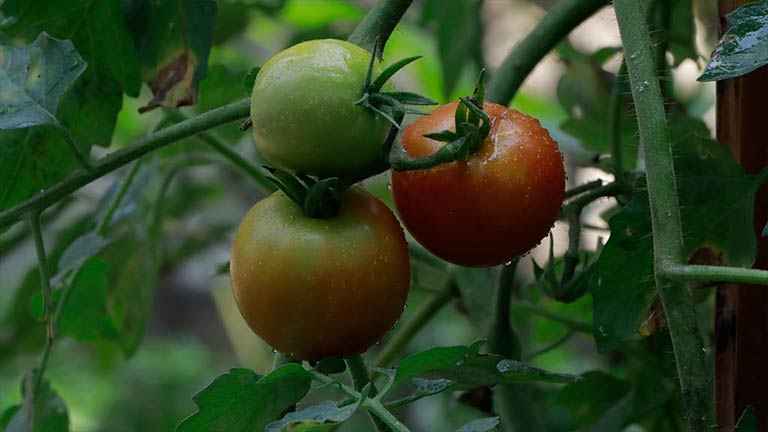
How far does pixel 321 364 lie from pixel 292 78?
0.53 ft

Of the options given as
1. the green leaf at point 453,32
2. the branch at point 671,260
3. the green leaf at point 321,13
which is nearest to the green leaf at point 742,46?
the branch at point 671,260

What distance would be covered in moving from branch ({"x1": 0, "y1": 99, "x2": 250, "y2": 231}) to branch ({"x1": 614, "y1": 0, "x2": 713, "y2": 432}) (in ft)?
0.72

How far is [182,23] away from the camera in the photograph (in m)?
0.78

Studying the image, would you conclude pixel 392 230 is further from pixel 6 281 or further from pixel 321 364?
pixel 6 281

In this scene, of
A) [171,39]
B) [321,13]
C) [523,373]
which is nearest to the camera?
[523,373]

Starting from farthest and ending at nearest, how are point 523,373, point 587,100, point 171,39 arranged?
1. point 587,100
2. point 171,39
3. point 523,373

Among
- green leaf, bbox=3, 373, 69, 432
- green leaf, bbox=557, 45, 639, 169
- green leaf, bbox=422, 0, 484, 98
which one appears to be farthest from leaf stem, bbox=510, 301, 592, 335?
green leaf, bbox=3, 373, 69, 432

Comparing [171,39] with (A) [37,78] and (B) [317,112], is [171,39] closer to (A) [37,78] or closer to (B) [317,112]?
(A) [37,78]

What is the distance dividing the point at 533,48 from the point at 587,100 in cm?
33

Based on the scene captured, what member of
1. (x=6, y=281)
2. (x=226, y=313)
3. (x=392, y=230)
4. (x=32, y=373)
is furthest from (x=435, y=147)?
(x=6, y=281)

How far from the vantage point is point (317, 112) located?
0.51 metres

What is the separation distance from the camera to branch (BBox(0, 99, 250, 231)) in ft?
1.92

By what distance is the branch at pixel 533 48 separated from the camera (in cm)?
76

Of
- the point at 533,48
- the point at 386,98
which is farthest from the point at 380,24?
the point at 533,48
